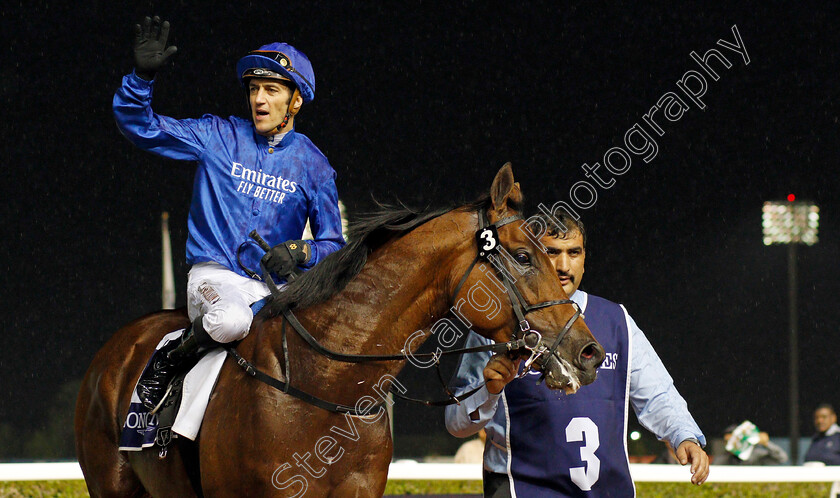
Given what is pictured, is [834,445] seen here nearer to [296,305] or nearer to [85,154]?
[296,305]

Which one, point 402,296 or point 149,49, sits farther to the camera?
point 149,49

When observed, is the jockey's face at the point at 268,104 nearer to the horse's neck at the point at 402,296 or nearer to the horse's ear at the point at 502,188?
the horse's neck at the point at 402,296

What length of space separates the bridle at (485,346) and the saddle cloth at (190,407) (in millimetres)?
117

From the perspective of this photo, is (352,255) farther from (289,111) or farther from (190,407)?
(289,111)

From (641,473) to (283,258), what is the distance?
137 inches

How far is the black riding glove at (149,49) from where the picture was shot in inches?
105

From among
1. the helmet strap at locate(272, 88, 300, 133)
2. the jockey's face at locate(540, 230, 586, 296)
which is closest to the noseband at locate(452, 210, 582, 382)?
the jockey's face at locate(540, 230, 586, 296)

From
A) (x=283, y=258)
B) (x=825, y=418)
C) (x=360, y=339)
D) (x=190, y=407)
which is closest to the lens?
(x=360, y=339)

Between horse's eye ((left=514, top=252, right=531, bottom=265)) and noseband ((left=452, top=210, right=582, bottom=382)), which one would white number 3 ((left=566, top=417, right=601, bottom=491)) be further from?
horse's eye ((left=514, top=252, right=531, bottom=265))

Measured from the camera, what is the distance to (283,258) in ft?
8.63

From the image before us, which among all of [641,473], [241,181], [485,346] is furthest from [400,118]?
[485,346]

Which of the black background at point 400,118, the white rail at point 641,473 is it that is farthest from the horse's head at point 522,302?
the black background at point 400,118

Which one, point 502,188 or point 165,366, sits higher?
point 502,188

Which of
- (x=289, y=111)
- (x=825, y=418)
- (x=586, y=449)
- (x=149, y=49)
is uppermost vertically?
(x=149, y=49)
